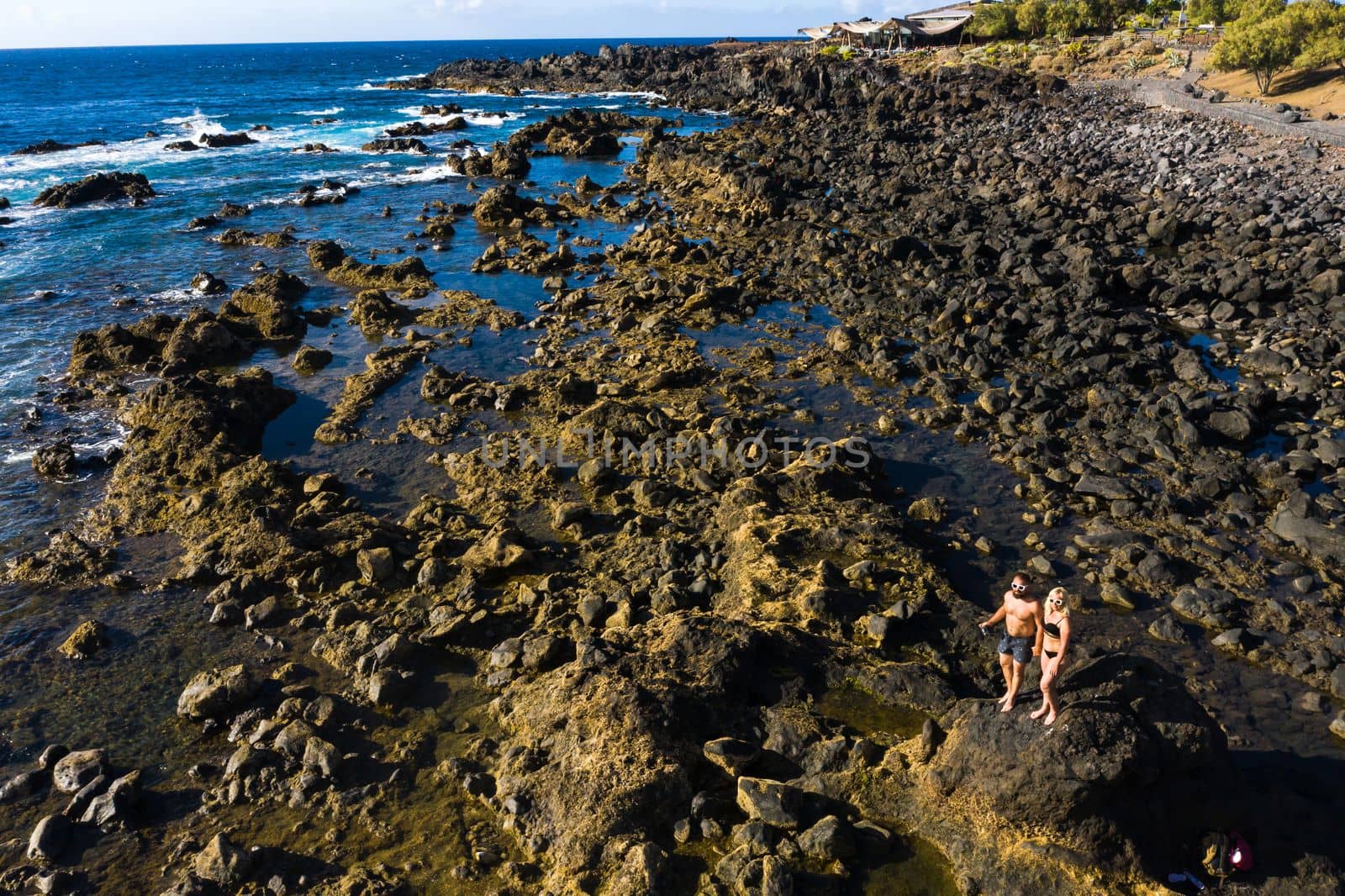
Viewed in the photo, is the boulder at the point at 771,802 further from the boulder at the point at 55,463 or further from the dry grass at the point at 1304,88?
the dry grass at the point at 1304,88

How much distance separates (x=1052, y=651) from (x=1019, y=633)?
2.04 feet

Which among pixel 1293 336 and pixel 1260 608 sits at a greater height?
pixel 1293 336

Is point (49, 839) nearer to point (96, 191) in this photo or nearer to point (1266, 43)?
point (96, 191)

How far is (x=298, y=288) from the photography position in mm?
32125

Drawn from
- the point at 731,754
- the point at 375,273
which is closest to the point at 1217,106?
the point at 375,273

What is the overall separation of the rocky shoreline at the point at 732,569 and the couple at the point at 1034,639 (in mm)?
392

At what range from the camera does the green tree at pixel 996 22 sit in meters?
94.6

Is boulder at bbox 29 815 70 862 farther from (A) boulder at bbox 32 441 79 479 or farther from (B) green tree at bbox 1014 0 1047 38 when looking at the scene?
(B) green tree at bbox 1014 0 1047 38

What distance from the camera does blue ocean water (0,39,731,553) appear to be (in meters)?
23.6

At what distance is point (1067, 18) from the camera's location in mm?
89375

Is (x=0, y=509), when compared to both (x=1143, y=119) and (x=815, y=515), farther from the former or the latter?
(x=1143, y=119)

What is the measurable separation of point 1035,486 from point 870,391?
6.32 m

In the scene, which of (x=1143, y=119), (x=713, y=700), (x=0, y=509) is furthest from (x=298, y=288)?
(x=1143, y=119)

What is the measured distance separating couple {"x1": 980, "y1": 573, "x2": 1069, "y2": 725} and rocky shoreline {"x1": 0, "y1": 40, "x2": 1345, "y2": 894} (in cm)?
39
